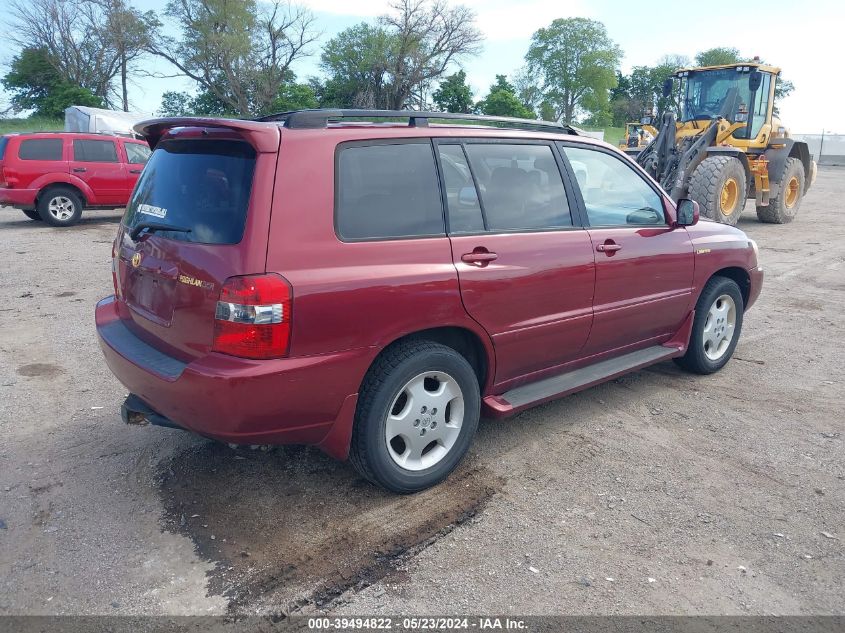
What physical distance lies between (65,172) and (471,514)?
12.7m

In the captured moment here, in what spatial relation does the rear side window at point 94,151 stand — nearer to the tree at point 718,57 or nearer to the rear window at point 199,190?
the rear window at point 199,190

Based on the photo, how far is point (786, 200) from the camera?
15.3m

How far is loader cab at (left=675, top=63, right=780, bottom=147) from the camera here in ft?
43.8

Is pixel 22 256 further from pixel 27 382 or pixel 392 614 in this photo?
pixel 392 614

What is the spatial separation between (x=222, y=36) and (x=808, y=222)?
4576 cm

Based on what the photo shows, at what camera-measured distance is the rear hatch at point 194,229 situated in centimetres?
284

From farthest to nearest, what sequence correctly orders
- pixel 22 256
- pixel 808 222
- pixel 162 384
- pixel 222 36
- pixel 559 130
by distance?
pixel 222 36 → pixel 808 222 → pixel 22 256 → pixel 559 130 → pixel 162 384

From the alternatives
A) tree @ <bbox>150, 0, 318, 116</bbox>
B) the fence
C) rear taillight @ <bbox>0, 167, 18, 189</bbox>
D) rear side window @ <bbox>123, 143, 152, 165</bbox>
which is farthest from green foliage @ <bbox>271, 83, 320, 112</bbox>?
the fence

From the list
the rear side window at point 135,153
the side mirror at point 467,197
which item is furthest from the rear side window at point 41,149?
the side mirror at point 467,197

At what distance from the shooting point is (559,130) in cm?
421

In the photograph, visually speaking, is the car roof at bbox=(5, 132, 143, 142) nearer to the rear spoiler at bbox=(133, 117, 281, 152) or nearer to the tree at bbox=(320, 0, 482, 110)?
the rear spoiler at bbox=(133, 117, 281, 152)

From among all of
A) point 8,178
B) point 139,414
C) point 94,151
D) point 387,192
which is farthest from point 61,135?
point 387,192

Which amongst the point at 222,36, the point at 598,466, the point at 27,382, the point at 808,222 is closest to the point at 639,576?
the point at 598,466

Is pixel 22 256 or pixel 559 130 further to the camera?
pixel 22 256
